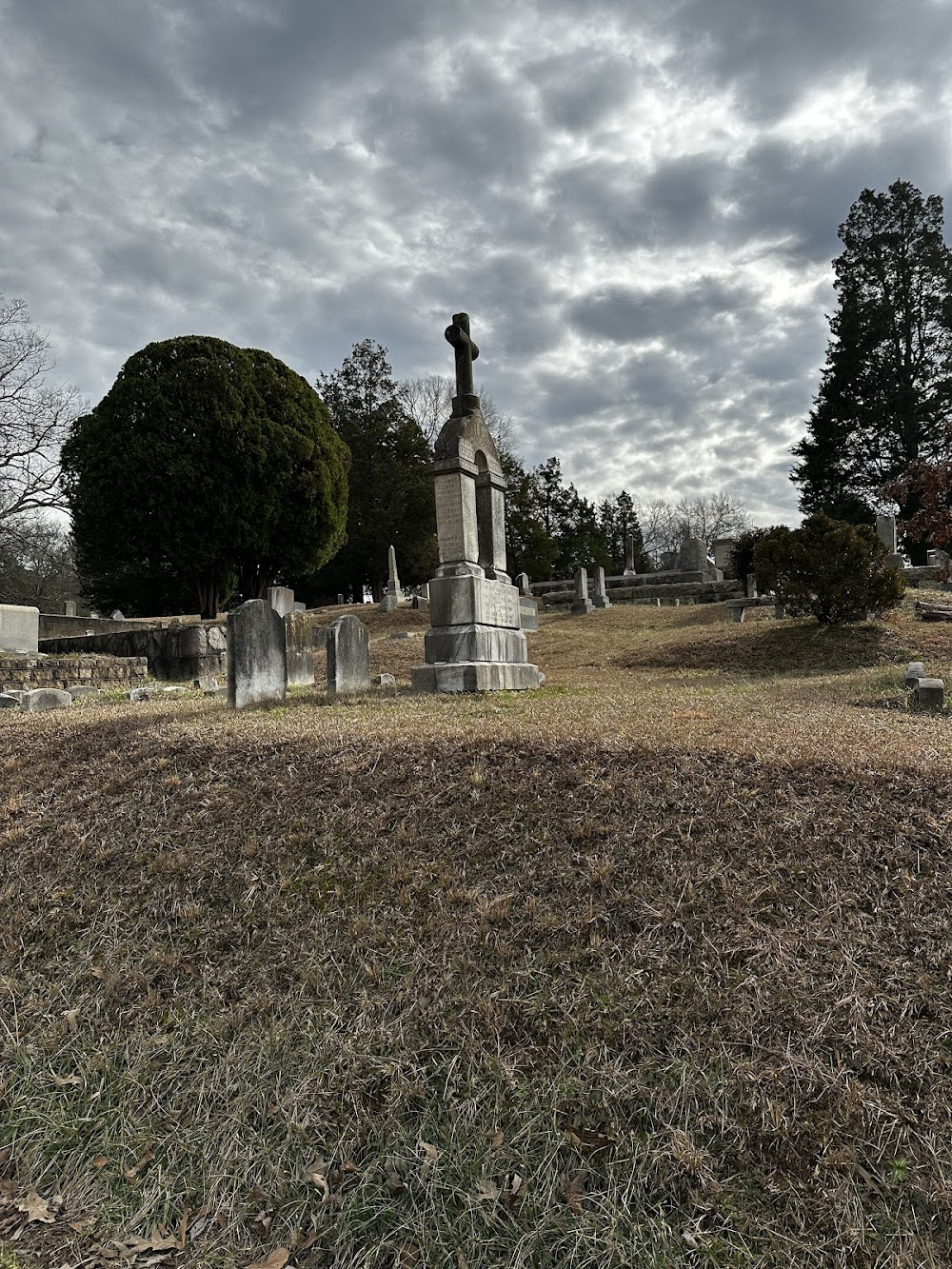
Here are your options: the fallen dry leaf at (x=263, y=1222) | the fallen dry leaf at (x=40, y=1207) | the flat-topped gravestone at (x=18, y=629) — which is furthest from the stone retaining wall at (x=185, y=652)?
the fallen dry leaf at (x=263, y=1222)

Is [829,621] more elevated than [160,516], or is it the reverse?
[160,516]

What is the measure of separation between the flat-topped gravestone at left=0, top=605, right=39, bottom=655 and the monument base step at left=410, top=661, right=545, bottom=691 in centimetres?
859

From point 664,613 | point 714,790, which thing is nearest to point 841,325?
point 664,613

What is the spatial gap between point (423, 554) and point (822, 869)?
3146 centimetres

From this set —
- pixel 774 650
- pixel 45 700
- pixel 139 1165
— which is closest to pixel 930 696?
pixel 774 650

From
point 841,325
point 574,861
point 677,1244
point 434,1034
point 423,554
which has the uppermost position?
point 841,325

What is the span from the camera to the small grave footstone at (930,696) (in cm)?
653

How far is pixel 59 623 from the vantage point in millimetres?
22234

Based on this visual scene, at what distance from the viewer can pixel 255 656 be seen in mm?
7590

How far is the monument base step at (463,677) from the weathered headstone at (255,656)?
1.50m

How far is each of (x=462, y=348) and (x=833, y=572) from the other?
24.4ft

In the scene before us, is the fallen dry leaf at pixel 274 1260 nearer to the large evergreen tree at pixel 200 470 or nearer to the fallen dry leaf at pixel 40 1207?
the fallen dry leaf at pixel 40 1207

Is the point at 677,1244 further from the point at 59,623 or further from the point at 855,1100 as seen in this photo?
the point at 59,623

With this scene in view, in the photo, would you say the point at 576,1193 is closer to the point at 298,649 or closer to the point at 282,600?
the point at 298,649
